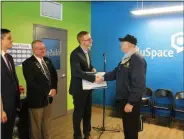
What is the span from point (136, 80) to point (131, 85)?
0.11 m

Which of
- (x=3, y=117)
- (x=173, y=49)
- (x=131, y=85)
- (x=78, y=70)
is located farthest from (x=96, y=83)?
(x=173, y=49)

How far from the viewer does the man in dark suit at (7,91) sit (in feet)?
7.95

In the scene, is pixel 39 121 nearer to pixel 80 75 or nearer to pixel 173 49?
pixel 80 75

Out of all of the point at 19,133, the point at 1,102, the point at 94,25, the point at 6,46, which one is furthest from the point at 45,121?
the point at 94,25

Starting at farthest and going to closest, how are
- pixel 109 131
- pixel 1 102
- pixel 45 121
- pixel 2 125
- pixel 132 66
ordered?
pixel 109 131, pixel 45 121, pixel 132 66, pixel 2 125, pixel 1 102

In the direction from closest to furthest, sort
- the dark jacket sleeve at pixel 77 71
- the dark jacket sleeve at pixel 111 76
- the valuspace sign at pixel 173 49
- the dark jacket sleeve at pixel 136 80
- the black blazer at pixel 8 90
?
the black blazer at pixel 8 90 → the dark jacket sleeve at pixel 136 80 → the dark jacket sleeve at pixel 77 71 → the dark jacket sleeve at pixel 111 76 → the valuspace sign at pixel 173 49

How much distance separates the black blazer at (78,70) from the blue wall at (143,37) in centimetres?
258

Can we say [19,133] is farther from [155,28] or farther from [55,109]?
[155,28]

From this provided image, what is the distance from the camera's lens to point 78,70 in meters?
3.23

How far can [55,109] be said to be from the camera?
5008 millimetres

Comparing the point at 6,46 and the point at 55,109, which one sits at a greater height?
the point at 6,46

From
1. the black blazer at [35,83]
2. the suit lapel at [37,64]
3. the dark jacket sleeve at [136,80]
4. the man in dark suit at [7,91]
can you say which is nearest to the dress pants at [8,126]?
the man in dark suit at [7,91]

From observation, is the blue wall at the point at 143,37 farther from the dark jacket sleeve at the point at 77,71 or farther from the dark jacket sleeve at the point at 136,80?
the dark jacket sleeve at the point at 136,80

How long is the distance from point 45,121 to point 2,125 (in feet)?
2.73
